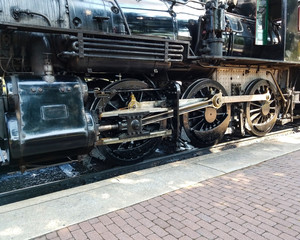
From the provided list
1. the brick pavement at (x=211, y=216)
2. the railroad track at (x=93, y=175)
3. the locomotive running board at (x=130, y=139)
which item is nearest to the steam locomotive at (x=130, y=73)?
the locomotive running board at (x=130, y=139)

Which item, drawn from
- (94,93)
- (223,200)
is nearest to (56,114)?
(94,93)

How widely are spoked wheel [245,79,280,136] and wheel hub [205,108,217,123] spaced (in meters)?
0.91

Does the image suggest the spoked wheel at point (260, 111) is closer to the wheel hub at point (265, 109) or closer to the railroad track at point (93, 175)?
the wheel hub at point (265, 109)

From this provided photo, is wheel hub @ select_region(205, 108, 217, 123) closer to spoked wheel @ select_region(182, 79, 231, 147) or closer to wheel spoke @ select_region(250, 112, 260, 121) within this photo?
spoked wheel @ select_region(182, 79, 231, 147)

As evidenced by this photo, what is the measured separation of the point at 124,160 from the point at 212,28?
237cm

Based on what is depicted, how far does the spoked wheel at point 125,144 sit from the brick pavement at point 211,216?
3.68 feet

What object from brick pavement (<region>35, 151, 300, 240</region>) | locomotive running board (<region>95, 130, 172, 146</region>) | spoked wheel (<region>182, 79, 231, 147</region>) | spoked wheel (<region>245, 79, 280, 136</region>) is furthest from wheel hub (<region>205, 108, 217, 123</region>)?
brick pavement (<region>35, 151, 300, 240</region>)

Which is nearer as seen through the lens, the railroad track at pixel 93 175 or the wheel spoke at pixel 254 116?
the railroad track at pixel 93 175

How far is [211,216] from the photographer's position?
2.57m

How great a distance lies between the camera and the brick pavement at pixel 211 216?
227 cm

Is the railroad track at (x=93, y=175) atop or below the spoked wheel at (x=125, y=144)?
below

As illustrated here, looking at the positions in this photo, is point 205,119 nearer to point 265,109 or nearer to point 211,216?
point 265,109

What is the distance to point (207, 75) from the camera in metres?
5.02

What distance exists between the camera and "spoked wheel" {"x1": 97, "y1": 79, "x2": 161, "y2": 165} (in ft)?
12.4
